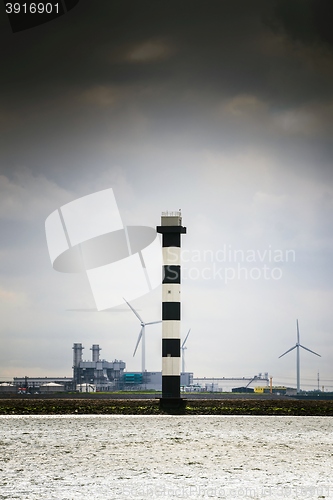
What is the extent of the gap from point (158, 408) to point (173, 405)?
47.8 inches

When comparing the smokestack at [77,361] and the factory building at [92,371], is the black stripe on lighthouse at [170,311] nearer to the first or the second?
the factory building at [92,371]

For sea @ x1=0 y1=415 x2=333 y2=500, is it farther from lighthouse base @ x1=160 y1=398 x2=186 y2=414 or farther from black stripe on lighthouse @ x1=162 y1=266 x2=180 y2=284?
black stripe on lighthouse @ x1=162 y1=266 x2=180 y2=284

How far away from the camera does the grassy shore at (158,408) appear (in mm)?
37875

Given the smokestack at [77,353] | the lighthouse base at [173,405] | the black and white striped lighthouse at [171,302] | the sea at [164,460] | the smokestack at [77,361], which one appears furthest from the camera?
the smokestack at [77,353]

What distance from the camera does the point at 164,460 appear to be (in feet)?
62.9

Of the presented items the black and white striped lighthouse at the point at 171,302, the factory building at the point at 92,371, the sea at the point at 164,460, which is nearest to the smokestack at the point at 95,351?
the factory building at the point at 92,371

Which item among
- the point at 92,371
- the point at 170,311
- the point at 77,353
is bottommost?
the point at 92,371

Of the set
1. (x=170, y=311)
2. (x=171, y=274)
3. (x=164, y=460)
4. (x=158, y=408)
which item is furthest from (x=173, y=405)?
(x=164, y=460)

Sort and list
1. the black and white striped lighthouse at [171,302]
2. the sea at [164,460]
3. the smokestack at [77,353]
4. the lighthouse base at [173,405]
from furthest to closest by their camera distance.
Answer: the smokestack at [77,353], the black and white striped lighthouse at [171,302], the lighthouse base at [173,405], the sea at [164,460]

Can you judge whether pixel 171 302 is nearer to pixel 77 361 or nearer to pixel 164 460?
pixel 164 460

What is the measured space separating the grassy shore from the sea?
5.69 metres

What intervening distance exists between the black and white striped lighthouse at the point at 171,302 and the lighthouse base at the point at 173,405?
0.11 meters

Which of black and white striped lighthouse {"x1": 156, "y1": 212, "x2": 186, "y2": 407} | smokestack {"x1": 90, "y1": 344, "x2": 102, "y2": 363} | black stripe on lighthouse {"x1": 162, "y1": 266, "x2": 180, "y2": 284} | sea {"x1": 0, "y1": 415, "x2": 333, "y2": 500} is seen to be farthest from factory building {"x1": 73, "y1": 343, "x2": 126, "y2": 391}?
sea {"x1": 0, "y1": 415, "x2": 333, "y2": 500}

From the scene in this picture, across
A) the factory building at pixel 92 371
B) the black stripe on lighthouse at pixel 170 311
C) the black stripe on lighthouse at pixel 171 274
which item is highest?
the black stripe on lighthouse at pixel 171 274
